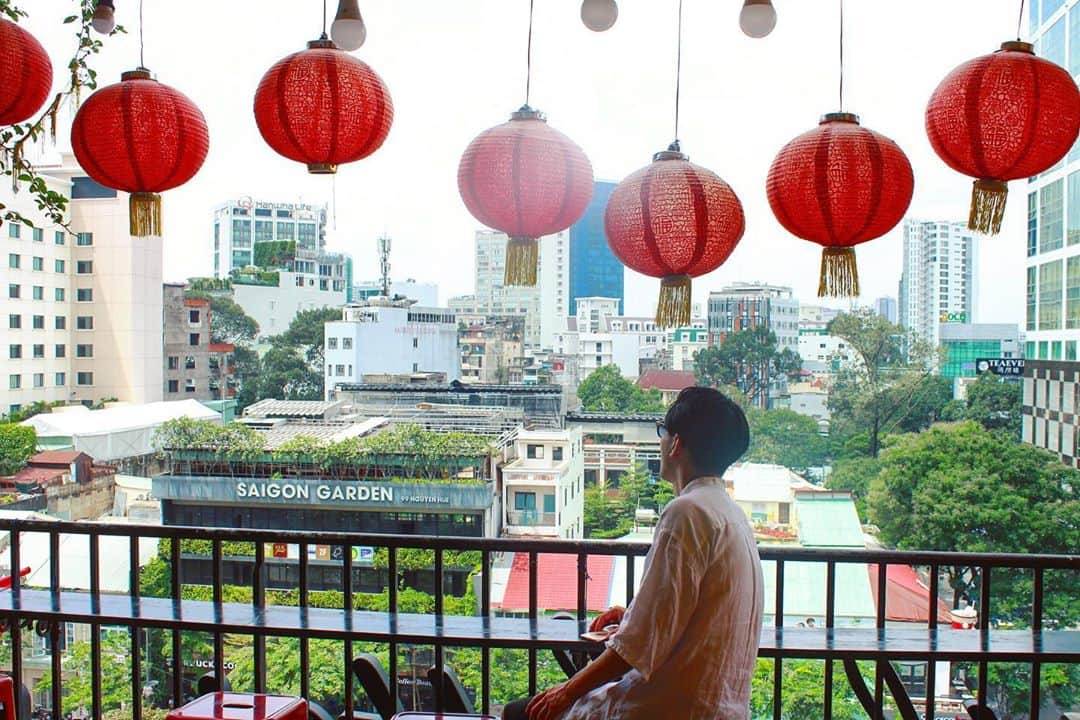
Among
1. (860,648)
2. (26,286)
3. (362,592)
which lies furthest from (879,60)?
(26,286)

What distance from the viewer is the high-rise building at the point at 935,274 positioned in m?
29.3

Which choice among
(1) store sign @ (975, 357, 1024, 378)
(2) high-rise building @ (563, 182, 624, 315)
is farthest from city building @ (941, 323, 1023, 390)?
(2) high-rise building @ (563, 182, 624, 315)

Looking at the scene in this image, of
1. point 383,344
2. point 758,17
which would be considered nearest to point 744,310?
point 383,344

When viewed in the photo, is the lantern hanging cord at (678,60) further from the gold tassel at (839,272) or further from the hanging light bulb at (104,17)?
the hanging light bulb at (104,17)

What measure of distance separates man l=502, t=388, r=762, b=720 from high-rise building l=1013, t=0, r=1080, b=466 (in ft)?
39.8

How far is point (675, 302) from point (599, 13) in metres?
0.62

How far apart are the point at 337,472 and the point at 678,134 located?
587 inches

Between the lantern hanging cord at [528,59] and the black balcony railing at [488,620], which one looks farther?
the lantern hanging cord at [528,59]

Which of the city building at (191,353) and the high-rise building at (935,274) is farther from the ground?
the high-rise building at (935,274)

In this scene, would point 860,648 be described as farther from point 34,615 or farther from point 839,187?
point 34,615

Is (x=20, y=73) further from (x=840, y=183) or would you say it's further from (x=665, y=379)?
(x=665, y=379)

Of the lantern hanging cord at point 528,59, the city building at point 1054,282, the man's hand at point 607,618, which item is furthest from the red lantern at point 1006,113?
the city building at point 1054,282

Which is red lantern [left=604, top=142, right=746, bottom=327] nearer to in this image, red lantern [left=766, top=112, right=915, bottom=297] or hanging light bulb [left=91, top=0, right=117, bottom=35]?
red lantern [left=766, top=112, right=915, bottom=297]

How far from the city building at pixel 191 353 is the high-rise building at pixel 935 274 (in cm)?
2247
